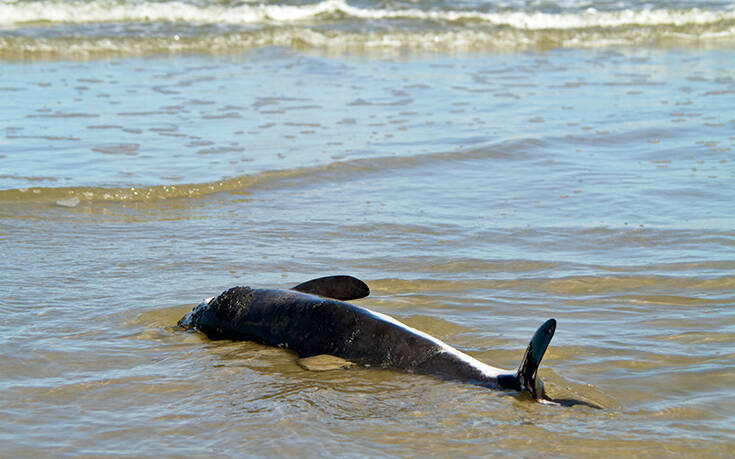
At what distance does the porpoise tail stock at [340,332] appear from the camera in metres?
3.97

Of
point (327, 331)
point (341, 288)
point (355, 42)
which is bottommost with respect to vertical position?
point (327, 331)

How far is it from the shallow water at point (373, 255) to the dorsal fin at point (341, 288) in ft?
1.27

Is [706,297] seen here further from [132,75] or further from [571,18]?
[571,18]

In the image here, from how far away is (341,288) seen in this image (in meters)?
4.55

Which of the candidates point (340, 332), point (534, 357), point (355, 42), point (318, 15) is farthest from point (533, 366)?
point (318, 15)

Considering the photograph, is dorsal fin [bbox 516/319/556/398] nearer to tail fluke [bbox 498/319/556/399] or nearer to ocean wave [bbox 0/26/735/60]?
tail fluke [bbox 498/319/556/399]

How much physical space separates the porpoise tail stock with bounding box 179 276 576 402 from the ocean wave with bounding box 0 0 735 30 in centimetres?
1923

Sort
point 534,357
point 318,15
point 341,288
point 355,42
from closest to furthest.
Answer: point 534,357 → point 341,288 → point 355,42 → point 318,15

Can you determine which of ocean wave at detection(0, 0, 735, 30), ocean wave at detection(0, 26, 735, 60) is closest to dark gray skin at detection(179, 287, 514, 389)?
ocean wave at detection(0, 26, 735, 60)

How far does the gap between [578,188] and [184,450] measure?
544cm

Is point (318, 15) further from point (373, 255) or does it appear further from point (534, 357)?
point (534, 357)

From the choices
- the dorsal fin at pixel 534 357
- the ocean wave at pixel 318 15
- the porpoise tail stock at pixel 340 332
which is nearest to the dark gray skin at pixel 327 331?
the porpoise tail stock at pixel 340 332

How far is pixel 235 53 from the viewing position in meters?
18.8

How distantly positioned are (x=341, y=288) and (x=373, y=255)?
180 cm
